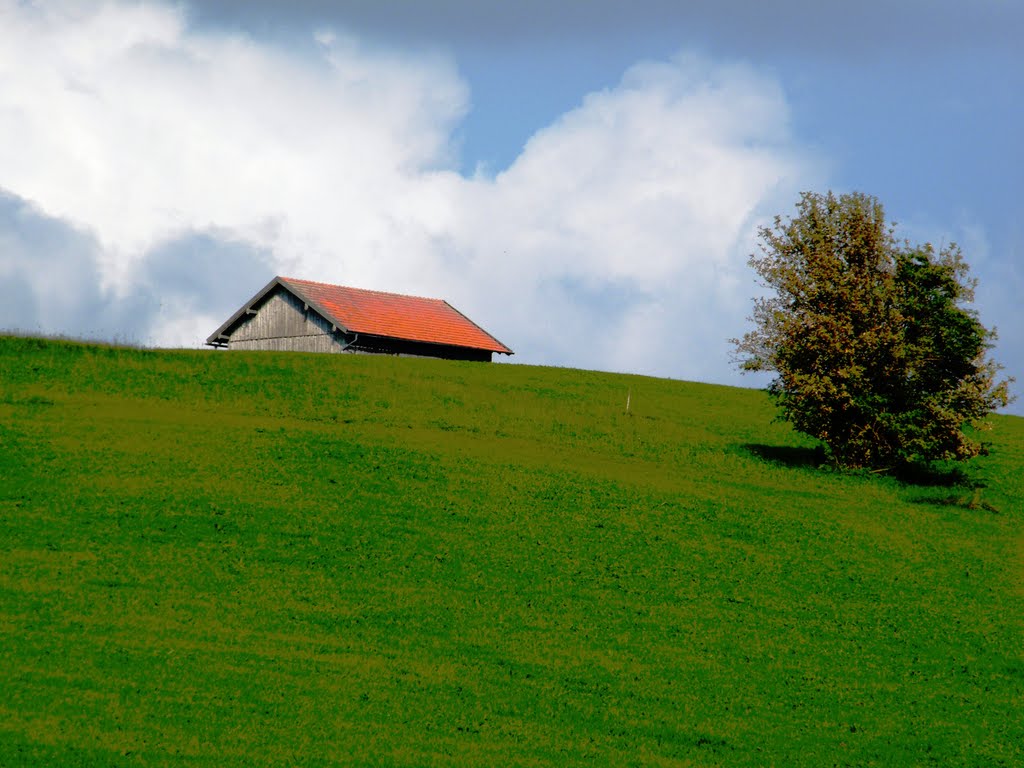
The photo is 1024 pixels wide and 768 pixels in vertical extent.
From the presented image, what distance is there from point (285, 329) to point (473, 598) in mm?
52316

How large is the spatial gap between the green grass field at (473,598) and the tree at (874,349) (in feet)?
6.06

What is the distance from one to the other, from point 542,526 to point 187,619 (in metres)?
11.5

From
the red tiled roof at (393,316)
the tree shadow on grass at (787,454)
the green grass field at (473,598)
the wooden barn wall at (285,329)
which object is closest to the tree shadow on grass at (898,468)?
the tree shadow on grass at (787,454)

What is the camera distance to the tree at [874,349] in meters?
42.7

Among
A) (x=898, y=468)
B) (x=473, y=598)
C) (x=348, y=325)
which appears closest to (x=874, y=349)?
(x=898, y=468)

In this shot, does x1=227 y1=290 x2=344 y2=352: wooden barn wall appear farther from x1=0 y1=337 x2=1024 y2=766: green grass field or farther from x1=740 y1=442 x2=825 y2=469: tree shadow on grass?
x1=740 y1=442 x2=825 y2=469: tree shadow on grass

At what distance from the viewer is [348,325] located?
226 feet

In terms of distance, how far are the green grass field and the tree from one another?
185cm

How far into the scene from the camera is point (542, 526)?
1168 inches

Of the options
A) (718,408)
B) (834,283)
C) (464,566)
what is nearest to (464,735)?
(464,566)

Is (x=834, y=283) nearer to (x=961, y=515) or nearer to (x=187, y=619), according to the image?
(x=961, y=515)

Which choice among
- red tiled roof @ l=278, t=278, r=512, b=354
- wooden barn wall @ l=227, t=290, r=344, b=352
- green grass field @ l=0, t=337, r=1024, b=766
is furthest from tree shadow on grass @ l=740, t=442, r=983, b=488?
wooden barn wall @ l=227, t=290, r=344, b=352

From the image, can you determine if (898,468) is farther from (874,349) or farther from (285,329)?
(285,329)

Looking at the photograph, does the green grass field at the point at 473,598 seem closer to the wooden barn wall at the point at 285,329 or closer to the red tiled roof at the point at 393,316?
the red tiled roof at the point at 393,316
